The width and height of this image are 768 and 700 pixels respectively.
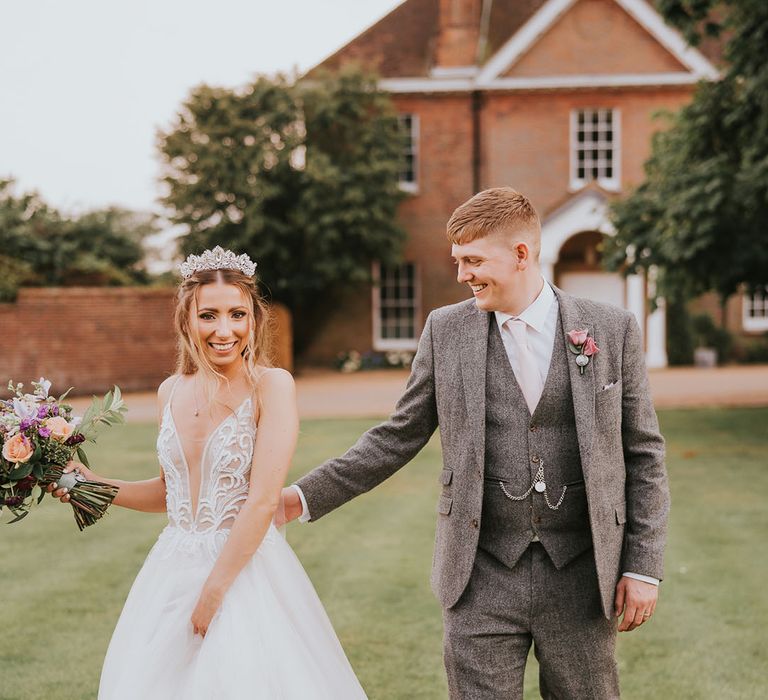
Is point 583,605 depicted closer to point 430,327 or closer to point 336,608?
point 430,327

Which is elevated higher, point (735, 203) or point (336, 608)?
point (735, 203)

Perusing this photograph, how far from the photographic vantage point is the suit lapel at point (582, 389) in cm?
309

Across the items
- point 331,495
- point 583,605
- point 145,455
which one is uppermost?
point 331,495

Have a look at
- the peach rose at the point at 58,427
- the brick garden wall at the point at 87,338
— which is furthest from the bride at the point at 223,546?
the brick garden wall at the point at 87,338

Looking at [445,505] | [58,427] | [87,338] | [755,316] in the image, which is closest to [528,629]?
[445,505]

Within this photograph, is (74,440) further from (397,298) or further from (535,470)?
(397,298)

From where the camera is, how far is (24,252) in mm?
21047

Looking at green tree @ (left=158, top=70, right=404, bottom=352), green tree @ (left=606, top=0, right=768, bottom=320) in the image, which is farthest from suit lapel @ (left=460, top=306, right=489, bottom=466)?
green tree @ (left=158, top=70, right=404, bottom=352)

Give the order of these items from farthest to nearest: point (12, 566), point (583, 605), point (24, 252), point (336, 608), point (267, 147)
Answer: point (267, 147), point (24, 252), point (12, 566), point (336, 608), point (583, 605)

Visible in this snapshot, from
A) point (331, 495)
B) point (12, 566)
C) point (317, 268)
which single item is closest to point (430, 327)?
point (331, 495)

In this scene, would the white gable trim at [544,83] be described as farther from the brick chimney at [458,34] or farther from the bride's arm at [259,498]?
the bride's arm at [259,498]

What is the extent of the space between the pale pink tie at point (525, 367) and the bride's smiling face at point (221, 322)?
0.87 m

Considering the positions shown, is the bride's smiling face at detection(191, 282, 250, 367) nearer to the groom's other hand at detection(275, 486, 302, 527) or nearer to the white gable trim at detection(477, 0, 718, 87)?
the groom's other hand at detection(275, 486, 302, 527)

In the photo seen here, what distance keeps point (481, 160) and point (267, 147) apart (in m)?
5.51
